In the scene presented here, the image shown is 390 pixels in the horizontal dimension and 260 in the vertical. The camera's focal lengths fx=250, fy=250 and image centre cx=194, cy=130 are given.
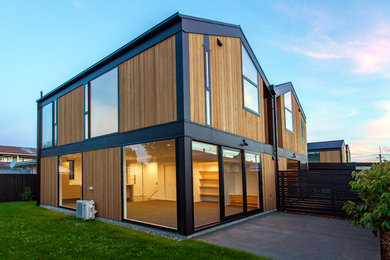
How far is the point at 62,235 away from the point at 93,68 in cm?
531

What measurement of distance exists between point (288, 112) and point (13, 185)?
52.1 feet

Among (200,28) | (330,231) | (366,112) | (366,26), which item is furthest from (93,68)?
(366,112)

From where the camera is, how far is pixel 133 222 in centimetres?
654

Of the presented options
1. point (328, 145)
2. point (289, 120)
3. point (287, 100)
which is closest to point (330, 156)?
point (328, 145)

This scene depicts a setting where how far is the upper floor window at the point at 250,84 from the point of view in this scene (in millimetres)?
8641

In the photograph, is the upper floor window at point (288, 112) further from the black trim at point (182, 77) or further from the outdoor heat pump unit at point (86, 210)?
the outdoor heat pump unit at point (86, 210)

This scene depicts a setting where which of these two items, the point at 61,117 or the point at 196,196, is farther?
the point at 61,117

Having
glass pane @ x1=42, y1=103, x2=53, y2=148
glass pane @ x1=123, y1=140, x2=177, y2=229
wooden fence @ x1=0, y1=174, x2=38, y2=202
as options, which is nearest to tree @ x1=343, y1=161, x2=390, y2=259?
glass pane @ x1=123, y1=140, x2=177, y2=229

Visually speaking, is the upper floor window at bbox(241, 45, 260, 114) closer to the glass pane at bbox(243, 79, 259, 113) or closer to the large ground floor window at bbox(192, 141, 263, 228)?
the glass pane at bbox(243, 79, 259, 113)

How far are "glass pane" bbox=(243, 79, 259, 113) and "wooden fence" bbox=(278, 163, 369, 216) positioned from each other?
2.93 m

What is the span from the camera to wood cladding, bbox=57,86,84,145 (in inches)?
359

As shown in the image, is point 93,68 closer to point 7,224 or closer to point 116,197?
point 116,197

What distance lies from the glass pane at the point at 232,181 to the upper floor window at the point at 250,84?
196cm

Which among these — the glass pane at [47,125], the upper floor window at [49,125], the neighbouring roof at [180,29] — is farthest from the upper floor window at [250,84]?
the glass pane at [47,125]
